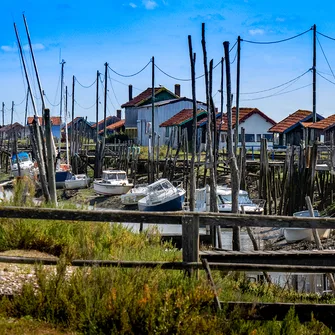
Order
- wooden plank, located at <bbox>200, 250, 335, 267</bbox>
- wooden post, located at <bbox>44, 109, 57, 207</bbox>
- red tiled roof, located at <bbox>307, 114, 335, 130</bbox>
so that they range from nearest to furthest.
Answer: wooden plank, located at <bbox>200, 250, 335, 267</bbox> → wooden post, located at <bbox>44, 109, 57, 207</bbox> → red tiled roof, located at <bbox>307, 114, 335, 130</bbox>

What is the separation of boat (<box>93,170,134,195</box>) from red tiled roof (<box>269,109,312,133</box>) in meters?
24.3

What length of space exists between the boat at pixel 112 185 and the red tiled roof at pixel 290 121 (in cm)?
2426

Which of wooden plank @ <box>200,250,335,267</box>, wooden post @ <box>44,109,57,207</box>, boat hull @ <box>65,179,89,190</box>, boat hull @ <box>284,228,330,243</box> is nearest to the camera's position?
wooden plank @ <box>200,250,335,267</box>

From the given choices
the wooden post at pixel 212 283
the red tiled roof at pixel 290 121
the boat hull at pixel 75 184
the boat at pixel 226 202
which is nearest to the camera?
the wooden post at pixel 212 283

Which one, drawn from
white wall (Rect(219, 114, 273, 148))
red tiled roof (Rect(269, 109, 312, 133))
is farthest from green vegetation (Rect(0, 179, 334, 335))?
white wall (Rect(219, 114, 273, 148))

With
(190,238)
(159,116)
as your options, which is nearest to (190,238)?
(190,238)

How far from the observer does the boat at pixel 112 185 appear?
37.8 m

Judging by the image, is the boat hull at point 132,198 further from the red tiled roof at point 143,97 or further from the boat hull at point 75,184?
the red tiled roof at point 143,97

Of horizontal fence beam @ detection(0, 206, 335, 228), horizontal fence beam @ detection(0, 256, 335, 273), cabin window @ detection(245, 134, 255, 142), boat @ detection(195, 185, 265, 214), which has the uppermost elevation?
cabin window @ detection(245, 134, 255, 142)

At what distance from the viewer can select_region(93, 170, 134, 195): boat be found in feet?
124

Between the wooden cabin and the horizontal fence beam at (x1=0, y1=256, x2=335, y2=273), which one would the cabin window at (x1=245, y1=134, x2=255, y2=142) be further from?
the horizontal fence beam at (x1=0, y1=256, x2=335, y2=273)

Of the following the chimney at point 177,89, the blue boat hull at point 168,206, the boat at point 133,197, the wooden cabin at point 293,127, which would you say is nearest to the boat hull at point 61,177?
the boat at point 133,197

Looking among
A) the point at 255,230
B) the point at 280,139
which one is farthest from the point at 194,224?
the point at 280,139

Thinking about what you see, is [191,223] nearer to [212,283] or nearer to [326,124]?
[212,283]
